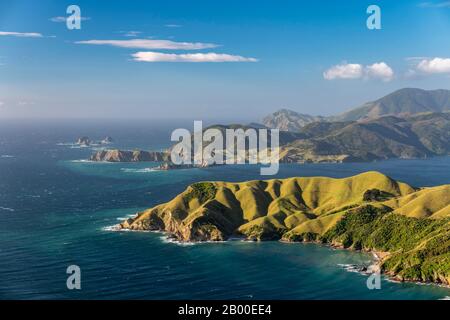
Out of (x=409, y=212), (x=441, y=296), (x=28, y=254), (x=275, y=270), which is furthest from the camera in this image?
(x=409, y=212)

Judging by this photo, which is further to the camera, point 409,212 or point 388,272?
point 409,212

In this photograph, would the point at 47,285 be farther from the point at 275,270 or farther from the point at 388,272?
the point at 388,272

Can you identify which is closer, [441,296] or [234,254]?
[441,296]

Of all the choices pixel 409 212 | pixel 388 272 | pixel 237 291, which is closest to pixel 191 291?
pixel 237 291
